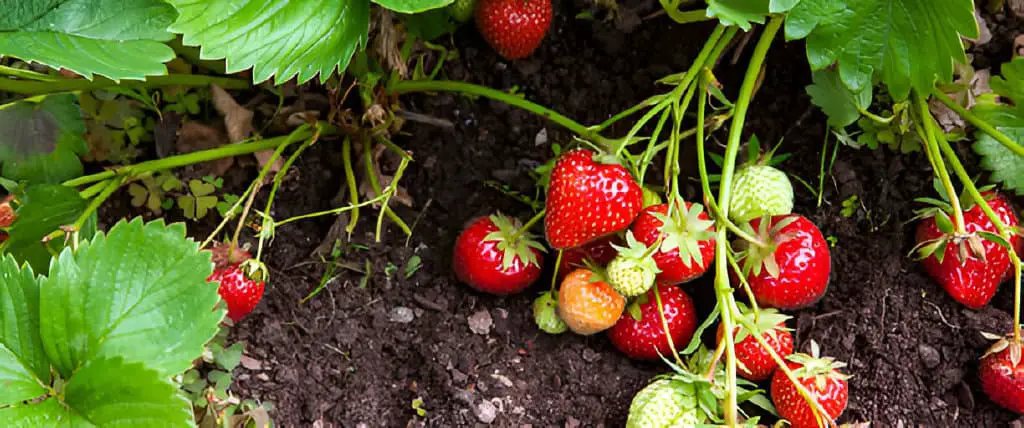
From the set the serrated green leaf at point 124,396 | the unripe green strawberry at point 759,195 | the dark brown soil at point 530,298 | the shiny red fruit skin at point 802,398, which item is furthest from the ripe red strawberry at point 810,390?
the serrated green leaf at point 124,396

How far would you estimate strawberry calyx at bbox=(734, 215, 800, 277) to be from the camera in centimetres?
122

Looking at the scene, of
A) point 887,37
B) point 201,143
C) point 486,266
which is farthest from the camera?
point 201,143

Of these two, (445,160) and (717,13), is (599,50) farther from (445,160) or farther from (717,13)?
(717,13)

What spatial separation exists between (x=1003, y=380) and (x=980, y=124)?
0.39 m

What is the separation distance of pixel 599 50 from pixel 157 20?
774 millimetres

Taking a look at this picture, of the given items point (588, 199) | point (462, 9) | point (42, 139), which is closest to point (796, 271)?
point (588, 199)

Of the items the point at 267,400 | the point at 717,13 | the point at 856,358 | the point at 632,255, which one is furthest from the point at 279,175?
the point at 856,358

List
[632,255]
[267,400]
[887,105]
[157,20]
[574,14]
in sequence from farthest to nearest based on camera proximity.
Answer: [574,14]
[887,105]
[267,400]
[632,255]
[157,20]

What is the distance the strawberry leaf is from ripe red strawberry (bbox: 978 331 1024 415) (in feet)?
0.86

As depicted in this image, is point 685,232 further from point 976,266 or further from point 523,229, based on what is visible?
point 976,266

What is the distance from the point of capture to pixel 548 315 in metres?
1.35

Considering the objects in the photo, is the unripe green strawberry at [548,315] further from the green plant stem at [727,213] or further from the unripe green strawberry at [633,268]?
the green plant stem at [727,213]

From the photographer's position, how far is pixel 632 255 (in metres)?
1.20

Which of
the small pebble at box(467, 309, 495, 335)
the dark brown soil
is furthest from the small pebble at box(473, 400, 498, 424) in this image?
the small pebble at box(467, 309, 495, 335)
